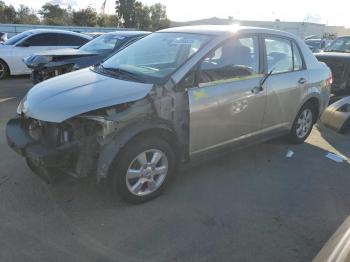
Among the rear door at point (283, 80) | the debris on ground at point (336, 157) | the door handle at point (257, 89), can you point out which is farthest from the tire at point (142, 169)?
the debris on ground at point (336, 157)

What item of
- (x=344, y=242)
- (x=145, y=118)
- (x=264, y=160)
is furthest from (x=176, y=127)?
(x=344, y=242)

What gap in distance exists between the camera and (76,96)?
368 centimetres

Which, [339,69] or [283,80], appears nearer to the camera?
[283,80]

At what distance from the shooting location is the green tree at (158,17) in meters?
53.6

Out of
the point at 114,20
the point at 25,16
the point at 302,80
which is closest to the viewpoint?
the point at 302,80

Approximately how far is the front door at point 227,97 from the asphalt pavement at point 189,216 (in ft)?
1.84

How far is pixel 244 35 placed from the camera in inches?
180

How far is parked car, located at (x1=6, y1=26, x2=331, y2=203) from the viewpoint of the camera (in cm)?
351

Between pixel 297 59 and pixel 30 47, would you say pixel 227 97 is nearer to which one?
pixel 297 59

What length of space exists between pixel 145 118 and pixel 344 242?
220cm

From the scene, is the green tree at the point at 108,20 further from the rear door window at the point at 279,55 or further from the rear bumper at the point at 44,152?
the rear bumper at the point at 44,152

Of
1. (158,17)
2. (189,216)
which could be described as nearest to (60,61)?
(189,216)

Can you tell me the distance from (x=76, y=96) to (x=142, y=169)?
96 cm

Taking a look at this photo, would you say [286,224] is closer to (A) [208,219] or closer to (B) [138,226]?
(A) [208,219]
